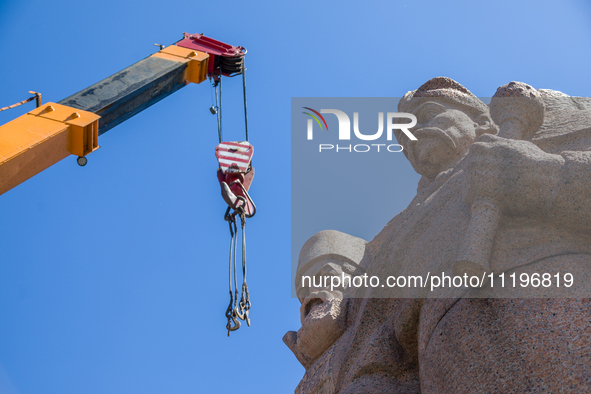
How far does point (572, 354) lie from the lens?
4.44 m

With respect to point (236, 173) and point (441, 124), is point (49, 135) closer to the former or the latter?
point (236, 173)

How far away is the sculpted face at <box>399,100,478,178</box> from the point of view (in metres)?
7.71

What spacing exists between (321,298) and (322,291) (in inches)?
6.9

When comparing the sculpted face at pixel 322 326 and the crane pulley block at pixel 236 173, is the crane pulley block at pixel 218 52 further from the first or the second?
the sculpted face at pixel 322 326

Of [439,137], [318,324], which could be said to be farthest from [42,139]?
A: [439,137]

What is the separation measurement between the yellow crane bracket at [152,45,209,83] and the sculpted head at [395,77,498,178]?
4.59 metres

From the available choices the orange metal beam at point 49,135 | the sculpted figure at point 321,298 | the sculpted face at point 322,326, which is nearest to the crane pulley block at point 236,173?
the sculpted figure at point 321,298

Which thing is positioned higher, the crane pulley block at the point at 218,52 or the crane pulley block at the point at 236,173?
the crane pulley block at the point at 218,52

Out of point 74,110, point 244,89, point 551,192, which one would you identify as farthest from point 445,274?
point 244,89

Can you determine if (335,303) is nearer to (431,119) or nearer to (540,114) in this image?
(431,119)

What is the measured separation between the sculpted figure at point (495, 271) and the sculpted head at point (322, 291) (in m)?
0.25

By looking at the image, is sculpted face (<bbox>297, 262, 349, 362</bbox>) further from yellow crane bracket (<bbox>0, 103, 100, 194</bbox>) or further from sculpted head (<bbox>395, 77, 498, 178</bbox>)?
yellow crane bracket (<bbox>0, 103, 100, 194</bbox>)

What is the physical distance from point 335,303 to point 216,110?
4.97 m

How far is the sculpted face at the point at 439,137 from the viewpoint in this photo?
7.71 m
